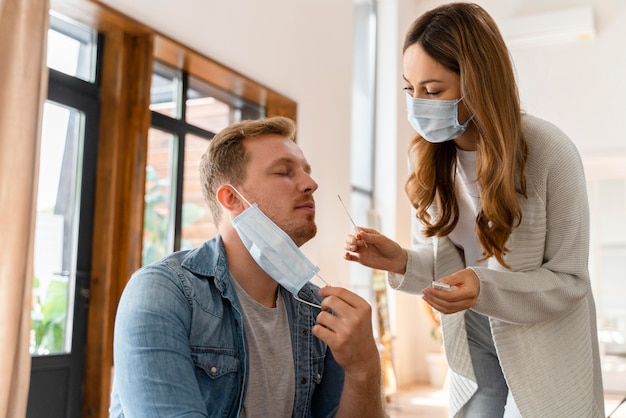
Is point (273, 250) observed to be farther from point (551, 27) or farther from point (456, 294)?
point (551, 27)

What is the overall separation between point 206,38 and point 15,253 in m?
1.87

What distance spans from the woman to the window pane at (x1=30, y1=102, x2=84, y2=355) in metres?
2.26

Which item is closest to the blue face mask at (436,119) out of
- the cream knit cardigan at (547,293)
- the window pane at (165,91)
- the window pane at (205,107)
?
the cream knit cardigan at (547,293)

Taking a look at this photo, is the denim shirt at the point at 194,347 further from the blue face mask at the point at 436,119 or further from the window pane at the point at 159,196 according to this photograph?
the window pane at the point at 159,196

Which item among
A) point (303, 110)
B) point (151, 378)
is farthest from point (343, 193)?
point (151, 378)

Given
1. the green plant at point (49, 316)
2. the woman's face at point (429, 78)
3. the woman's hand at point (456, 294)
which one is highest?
the woman's face at point (429, 78)

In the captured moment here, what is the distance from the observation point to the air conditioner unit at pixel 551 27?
667 cm

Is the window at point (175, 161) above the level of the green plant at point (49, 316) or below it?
above

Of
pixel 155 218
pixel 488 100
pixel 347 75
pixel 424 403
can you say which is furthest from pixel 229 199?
pixel 424 403

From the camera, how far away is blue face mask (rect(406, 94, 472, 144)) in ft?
5.33

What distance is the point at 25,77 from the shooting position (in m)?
2.77

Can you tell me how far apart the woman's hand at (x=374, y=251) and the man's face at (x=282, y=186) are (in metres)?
0.16

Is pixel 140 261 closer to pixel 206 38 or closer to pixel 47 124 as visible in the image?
pixel 47 124

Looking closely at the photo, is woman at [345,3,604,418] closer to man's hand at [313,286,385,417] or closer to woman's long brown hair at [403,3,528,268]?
woman's long brown hair at [403,3,528,268]
